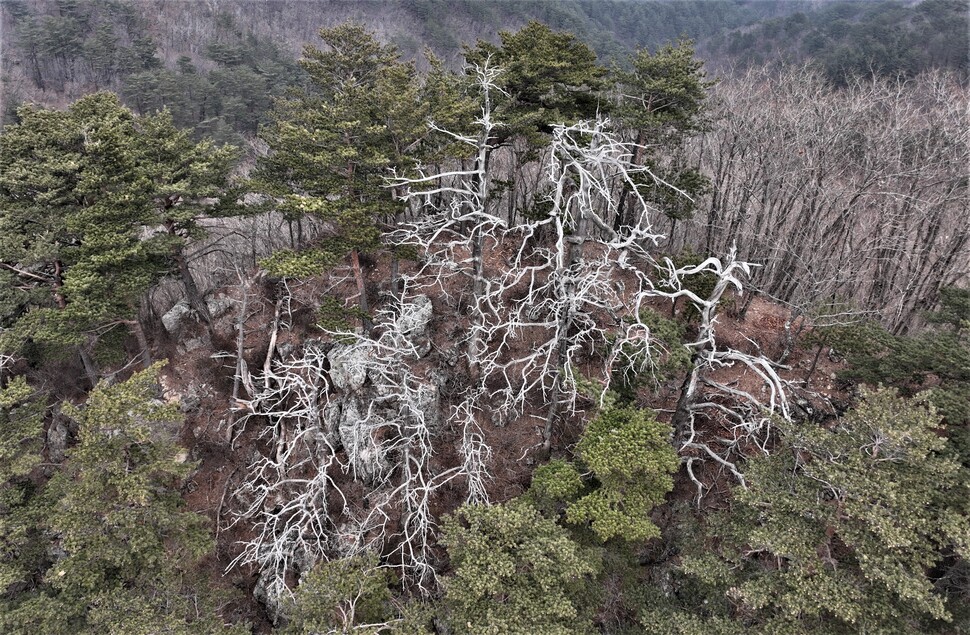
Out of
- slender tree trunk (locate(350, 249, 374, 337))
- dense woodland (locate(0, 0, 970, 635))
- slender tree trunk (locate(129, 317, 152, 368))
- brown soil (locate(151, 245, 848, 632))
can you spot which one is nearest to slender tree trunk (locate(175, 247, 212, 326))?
dense woodland (locate(0, 0, 970, 635))

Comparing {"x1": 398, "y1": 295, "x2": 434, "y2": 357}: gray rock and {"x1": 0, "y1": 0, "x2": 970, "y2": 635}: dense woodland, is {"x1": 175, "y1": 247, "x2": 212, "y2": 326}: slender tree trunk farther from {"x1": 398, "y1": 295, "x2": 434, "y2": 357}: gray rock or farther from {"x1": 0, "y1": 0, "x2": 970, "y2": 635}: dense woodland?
{"x1": 398, "y1": 295, "x2": 434, "y2": 357}: gray rock

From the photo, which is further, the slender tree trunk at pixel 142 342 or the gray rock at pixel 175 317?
the gray rock at pixel 175 317

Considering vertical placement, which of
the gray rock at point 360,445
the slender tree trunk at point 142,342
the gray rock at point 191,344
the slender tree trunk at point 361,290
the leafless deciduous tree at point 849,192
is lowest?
the gray rock at point 360,445

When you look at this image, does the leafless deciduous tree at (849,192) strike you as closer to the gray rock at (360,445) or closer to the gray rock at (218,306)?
the gray rock at (360,445)

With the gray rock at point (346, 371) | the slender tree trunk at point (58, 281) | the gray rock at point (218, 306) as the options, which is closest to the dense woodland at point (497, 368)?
the gray rock at point (346, 371)

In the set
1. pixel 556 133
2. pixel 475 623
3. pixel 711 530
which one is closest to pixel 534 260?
pixel 556 133

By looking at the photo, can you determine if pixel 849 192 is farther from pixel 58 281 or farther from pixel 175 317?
pixel 58 281

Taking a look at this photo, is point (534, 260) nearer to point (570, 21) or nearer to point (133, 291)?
point (133, 291)

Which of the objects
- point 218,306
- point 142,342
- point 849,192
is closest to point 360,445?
point 142,342

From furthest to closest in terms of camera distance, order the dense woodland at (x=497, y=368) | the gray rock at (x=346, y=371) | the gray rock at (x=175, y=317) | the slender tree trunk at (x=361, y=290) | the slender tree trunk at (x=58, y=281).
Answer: the gray rock at (x=175, y=317)
the slender tree trunk at (x=361, y=290)
the gray rock at (x=346, y=371)
the slender tree trunk at (x=58, y=281)
the dense woodland at (x=497, y=368)
